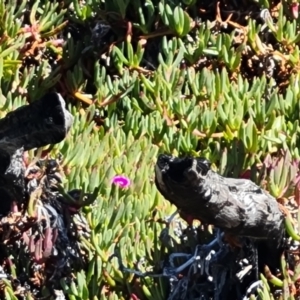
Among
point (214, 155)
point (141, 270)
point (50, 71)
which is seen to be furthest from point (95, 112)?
point (141, 270)

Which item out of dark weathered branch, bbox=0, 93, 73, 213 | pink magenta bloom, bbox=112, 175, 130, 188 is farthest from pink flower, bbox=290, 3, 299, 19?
dark weathered branch, bbox=0, 93, 73, 213

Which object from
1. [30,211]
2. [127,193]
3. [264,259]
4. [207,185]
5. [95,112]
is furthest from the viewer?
[95,112]

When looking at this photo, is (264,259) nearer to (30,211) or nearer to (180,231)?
(180,231)

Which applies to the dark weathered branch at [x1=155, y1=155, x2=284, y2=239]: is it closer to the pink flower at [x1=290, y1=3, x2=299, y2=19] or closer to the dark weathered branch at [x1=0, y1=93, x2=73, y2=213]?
the dark weathered branch at [x1=0, y1=93, x2=73, y2=213]

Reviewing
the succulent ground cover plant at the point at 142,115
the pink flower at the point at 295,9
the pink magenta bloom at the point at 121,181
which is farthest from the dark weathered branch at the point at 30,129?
the pink flower at the point at 295,9

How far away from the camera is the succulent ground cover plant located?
1.75 metres

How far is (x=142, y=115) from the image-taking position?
7.78 ft

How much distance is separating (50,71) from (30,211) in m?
0.80

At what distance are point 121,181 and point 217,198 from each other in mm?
570

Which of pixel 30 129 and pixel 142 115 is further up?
Answer: pixel 30 129

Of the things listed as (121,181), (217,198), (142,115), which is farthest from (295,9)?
(217,198)

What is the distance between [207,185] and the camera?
1.39m

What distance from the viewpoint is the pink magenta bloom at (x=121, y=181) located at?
1.96m

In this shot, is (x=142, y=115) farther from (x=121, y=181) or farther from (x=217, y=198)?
(x=217, y=198)
